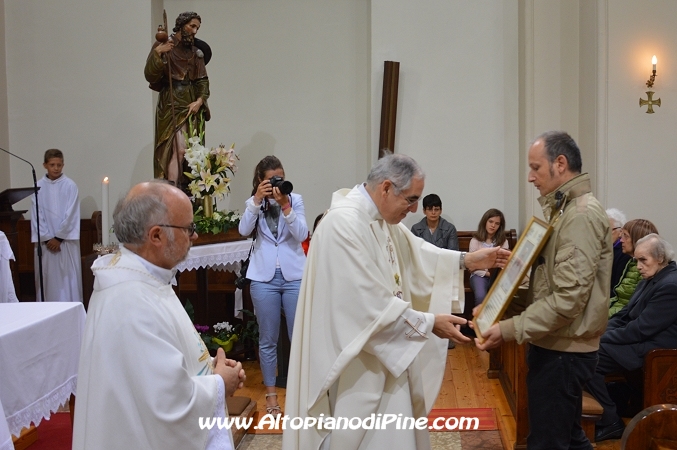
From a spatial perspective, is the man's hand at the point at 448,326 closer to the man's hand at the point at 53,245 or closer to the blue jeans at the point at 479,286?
the blue jeans at the point at 479,286

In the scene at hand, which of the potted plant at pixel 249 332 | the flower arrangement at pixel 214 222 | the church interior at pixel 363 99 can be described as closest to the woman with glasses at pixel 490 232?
the church interior at pixel 363 99

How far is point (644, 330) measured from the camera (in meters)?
4.41

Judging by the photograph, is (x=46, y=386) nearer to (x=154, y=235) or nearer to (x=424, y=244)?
(x=154, y=235)

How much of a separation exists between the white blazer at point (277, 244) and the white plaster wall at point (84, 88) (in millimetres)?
3881

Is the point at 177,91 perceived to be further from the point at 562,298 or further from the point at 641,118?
the point at 562,298

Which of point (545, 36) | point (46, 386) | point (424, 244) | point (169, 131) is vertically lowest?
point (46, 386)

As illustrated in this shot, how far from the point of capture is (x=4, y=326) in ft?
10.4

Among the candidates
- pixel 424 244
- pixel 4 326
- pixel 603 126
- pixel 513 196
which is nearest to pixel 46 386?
pixel 4 326

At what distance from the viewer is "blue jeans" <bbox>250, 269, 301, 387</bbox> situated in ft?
15.8

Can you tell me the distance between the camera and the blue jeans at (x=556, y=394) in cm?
292

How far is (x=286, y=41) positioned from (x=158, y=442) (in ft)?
23.0

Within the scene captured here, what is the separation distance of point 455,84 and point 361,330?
5.47 metres

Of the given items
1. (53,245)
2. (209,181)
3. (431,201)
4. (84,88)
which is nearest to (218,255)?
(209,181)

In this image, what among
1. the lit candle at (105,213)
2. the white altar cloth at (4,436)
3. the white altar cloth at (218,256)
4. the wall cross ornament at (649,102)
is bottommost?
the white altar cloth at (4,436)
